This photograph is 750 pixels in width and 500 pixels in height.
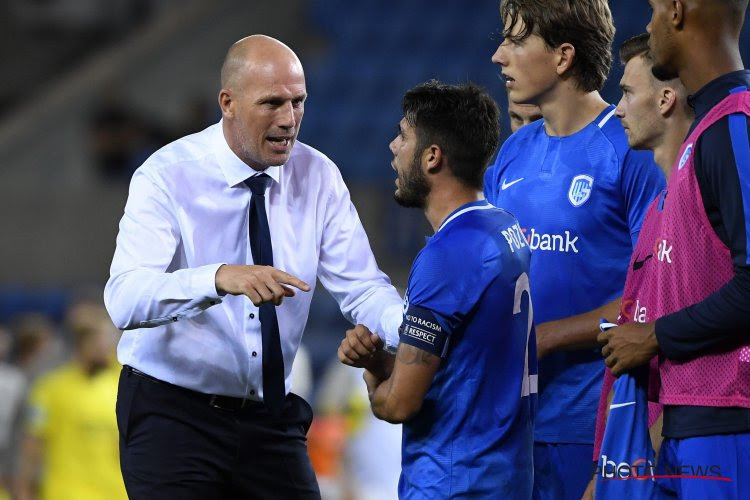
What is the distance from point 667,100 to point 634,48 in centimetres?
28

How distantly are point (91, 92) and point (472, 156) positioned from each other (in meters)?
10.9

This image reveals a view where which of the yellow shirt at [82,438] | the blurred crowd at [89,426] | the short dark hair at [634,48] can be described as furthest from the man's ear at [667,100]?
the yellow shirt at [82,438]

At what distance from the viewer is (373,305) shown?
3.88 meters

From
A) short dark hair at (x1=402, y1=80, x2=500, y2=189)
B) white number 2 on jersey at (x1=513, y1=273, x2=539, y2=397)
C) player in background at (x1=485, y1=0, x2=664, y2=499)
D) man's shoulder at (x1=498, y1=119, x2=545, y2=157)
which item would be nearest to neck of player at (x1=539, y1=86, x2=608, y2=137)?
player in background at (x1=485, y1=0, x2=664, y2=499)

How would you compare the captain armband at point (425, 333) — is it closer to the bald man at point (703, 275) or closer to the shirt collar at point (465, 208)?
the shirt collar at point (465, 208)

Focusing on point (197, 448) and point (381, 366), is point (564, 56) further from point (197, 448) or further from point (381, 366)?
point (197, 448)

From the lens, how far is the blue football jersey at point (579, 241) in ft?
11.5

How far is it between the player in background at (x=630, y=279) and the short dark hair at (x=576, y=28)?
0.50 ft

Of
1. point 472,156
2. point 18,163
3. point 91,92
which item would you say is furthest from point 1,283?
point 472,156

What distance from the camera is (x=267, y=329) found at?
3789mm

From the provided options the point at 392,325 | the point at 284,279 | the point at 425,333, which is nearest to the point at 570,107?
the point at 392,325

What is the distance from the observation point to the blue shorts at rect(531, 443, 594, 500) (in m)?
3.56
